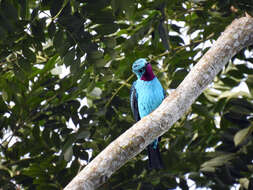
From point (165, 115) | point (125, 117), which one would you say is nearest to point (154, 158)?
point (125, 117)

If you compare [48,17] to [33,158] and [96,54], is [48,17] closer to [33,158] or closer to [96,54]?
[96,54]

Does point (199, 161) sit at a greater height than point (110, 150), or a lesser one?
lesser

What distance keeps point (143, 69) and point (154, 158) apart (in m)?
0.96

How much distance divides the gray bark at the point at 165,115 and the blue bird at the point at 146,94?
101 centimetres

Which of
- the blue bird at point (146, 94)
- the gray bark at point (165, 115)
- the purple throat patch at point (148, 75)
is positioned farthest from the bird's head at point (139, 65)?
the gray bark at point (165, 115)

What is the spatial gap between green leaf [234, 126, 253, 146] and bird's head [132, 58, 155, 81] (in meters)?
1.20

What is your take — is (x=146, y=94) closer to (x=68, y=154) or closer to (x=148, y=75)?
(x=148, y=75)

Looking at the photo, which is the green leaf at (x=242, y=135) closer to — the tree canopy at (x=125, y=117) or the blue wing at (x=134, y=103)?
the tree canopy at (x=125, y=117)

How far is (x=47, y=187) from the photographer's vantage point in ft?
15.0

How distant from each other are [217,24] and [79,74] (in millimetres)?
1538

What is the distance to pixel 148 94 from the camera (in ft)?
17.3

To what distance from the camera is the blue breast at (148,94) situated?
508 cm

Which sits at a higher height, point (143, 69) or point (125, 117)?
point (143, 69)

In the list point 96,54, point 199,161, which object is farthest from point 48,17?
point 199,161
